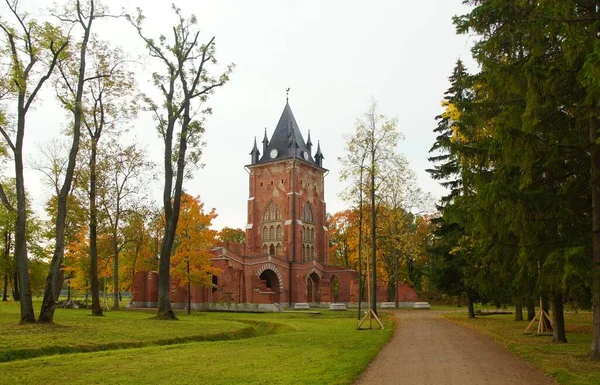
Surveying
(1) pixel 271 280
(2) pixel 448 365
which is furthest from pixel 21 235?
(1) pixel 271 280

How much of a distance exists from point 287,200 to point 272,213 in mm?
2604

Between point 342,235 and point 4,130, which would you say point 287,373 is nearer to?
point 4,130

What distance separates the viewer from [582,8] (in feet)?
38.4

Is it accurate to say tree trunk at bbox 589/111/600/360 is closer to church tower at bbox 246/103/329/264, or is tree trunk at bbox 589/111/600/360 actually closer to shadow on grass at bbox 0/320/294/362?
shadow on grass at bbox 0/320/294/362

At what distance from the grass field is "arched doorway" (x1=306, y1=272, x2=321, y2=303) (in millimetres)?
35660

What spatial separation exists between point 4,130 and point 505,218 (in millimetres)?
17157

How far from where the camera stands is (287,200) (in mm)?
53906

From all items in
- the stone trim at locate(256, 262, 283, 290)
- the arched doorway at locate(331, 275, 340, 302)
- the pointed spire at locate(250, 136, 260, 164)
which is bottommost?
the arched doorway at locate(331, 275, 340, 302)

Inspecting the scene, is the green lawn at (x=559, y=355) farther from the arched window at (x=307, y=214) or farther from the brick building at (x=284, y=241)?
the arched window at (x=307, y=214)

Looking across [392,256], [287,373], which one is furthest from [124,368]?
[392,256]

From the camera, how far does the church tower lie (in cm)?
5353

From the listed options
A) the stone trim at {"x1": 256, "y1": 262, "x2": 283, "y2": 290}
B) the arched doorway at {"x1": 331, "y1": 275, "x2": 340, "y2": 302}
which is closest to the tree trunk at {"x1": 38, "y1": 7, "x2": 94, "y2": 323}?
the stone trim at {"x1": 256, "y1": 262, "x2": 283, "y2": 290}

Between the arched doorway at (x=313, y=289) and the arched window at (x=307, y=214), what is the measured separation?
235 inches

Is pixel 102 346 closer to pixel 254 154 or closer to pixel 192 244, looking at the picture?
pixel 192 244
